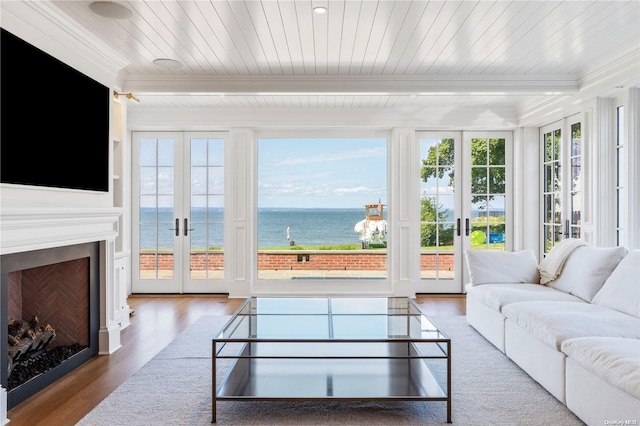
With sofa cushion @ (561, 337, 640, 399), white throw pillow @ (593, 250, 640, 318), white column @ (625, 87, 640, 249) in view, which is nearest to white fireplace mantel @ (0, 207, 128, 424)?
sofa cushion @ (561, 337, 640, 399)

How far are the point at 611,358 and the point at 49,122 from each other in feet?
11.0

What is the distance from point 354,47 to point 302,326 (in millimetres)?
2142

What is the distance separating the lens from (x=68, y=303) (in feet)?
11.1

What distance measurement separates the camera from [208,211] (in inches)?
235

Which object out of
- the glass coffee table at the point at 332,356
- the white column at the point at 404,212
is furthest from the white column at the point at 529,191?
the glass coffee table at the point at 332,356

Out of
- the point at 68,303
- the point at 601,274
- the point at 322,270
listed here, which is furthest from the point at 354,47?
the point at 322,270

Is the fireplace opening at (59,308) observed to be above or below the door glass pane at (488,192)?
below

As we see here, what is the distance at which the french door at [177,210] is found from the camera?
5941 millimetres

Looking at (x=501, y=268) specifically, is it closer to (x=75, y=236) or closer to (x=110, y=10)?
(x=75, y=236)

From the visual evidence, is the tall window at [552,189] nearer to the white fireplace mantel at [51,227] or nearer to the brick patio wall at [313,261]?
the brick patio wall at [313,261]

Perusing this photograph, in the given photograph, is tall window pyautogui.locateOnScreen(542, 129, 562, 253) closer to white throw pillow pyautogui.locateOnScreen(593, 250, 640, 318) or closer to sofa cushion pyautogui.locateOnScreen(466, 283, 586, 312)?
sofa cushion pyautogui.locateOnScreen(466, 283, 586, 312)

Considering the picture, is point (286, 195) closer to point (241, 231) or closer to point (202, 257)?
point (241, 231)

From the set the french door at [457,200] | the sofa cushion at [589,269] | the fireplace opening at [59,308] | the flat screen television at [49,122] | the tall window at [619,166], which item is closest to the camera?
the flat screen television at [49,122]

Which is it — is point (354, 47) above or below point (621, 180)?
above
